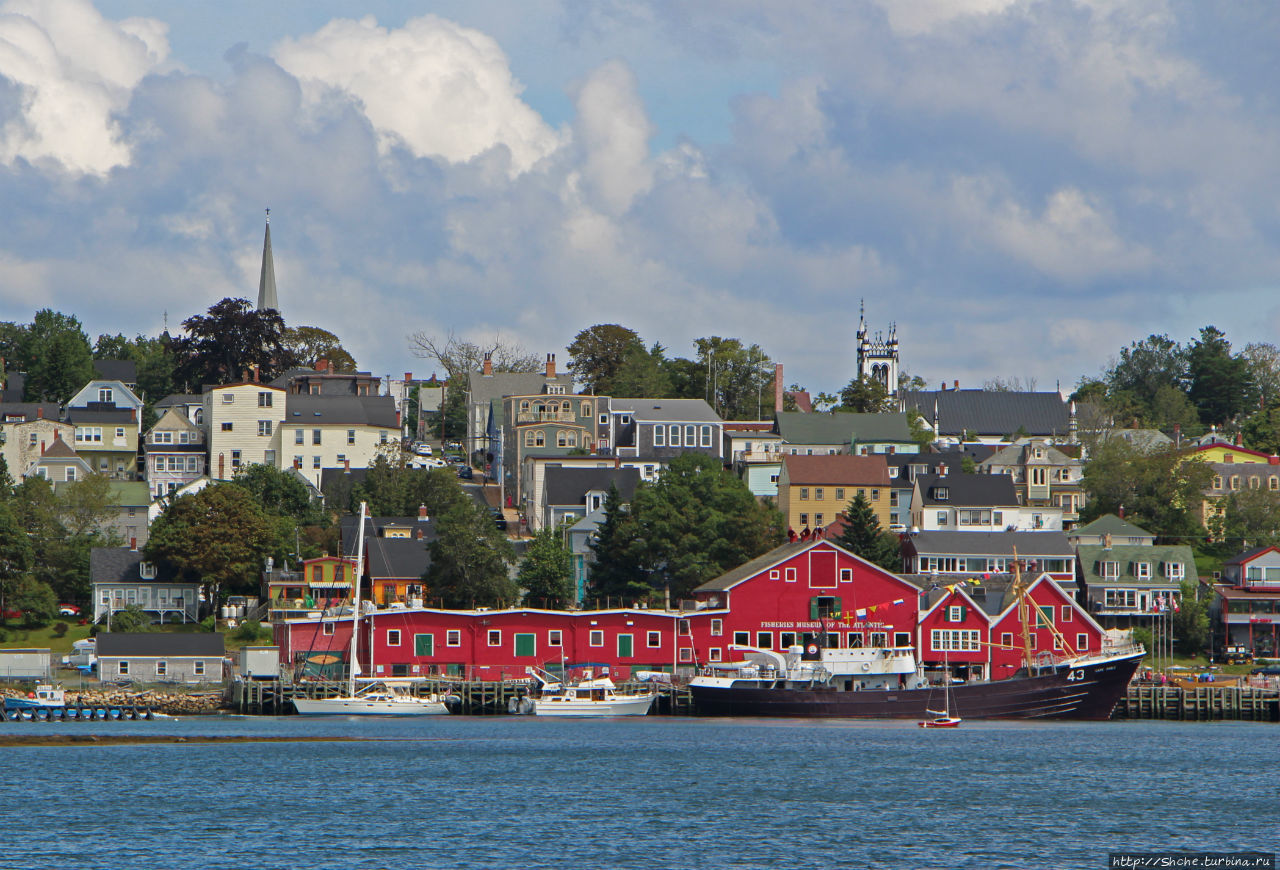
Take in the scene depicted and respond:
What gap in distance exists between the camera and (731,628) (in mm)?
91312

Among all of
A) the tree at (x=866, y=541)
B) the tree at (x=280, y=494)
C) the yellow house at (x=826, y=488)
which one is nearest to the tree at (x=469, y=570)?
the tree at (x=866, y=541)

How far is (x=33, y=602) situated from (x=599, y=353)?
236ft

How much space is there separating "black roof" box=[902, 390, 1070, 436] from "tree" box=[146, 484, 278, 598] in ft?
277

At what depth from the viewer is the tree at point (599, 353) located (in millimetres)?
161125

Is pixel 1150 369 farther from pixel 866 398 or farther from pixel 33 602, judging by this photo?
pixel 33 602

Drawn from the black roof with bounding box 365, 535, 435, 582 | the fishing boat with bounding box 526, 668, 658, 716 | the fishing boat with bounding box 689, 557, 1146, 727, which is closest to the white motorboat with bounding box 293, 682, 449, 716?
the fishing boat with bounding box 526, 668, 658, 716

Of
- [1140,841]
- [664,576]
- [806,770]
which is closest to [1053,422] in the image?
[664,576]

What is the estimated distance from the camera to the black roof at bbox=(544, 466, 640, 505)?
388ft

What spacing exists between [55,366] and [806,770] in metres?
106

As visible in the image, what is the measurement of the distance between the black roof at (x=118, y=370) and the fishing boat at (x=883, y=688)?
284 ft

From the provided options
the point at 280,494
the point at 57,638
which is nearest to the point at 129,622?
the point at 57,638

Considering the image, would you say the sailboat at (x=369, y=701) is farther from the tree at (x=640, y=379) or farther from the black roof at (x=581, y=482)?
the tree at (x=640, y=379)

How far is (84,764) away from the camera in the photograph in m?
66.2

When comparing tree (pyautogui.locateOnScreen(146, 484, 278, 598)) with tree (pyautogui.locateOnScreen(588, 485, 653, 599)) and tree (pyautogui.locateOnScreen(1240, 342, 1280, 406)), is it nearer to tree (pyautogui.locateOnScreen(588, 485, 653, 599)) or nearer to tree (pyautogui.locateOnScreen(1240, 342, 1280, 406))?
tree (pyautogui.locateOnScreen(588, 485, 653, 599))
